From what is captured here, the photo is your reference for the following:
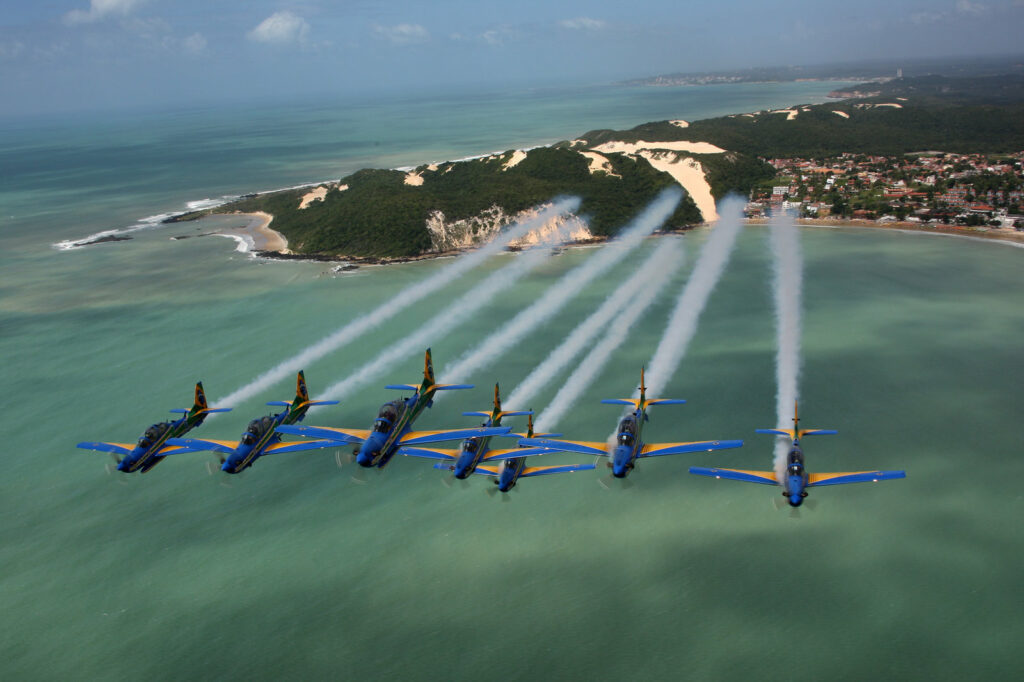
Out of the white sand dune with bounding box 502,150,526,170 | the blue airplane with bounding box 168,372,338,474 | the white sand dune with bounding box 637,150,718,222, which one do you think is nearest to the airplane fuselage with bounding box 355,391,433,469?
the blue airplane with bounding box 168,372,338,474

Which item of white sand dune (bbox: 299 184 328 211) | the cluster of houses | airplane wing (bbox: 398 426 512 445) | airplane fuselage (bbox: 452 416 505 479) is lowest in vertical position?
airplane fuselage (bbox: 452 416 505 479)

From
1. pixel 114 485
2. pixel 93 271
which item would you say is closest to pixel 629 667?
pixel 114 485

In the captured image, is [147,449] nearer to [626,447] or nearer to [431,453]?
[431,453]

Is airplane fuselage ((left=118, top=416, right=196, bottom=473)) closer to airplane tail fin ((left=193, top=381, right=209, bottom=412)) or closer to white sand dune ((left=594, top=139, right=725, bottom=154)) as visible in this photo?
airplane tail fin ((left=193, top=381, right=209, bottom=412))

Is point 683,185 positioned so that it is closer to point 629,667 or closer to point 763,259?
point 763,259

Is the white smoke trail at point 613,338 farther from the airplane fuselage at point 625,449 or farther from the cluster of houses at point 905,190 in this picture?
the cluster of houses at point 905,190

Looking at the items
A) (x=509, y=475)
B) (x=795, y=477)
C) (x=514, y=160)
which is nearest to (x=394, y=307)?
(x=509, y=475)

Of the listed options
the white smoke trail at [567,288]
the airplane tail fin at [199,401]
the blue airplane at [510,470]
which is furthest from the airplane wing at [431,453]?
the white smoke trail at [567,288]
